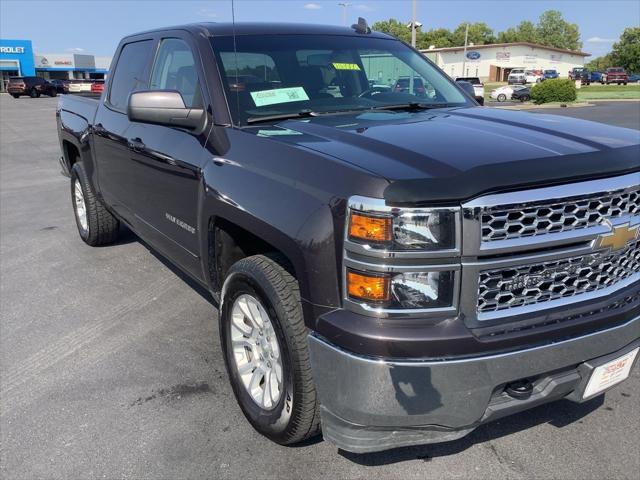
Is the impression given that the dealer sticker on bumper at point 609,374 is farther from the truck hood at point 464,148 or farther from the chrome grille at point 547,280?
the truck hood at point 464,148

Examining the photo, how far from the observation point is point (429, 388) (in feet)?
6.51

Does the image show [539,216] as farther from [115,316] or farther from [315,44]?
[115,316]

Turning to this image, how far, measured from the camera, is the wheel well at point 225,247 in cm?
292

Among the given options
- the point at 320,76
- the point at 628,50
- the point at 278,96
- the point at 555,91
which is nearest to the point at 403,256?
the point at 278,96

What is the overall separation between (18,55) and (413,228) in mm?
76822

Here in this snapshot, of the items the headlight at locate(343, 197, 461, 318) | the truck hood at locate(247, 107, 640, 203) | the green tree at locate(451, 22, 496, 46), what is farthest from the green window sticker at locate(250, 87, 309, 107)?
the green tree at locate(451, 22, 496, 46)

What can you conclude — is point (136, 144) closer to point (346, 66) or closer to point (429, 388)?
point (346, 66)

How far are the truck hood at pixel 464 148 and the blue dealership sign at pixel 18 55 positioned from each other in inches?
2945

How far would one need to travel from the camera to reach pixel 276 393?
263cm

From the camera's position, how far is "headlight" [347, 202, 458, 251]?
6.34ft

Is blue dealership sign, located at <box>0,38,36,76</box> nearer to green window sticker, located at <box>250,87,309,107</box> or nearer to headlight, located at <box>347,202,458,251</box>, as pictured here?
green window sticker, located at <box>250,87,309,107</box>

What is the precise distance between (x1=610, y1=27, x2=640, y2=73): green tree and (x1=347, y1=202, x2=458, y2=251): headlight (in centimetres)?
10770

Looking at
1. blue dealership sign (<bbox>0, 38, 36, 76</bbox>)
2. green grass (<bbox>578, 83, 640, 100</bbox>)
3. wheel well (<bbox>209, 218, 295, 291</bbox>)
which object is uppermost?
blue dealership sign (<bbox>0, 38, 36, 76</bbox>)

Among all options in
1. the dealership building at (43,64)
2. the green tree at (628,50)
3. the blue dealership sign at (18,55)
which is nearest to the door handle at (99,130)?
the dealership building at (43,64)
